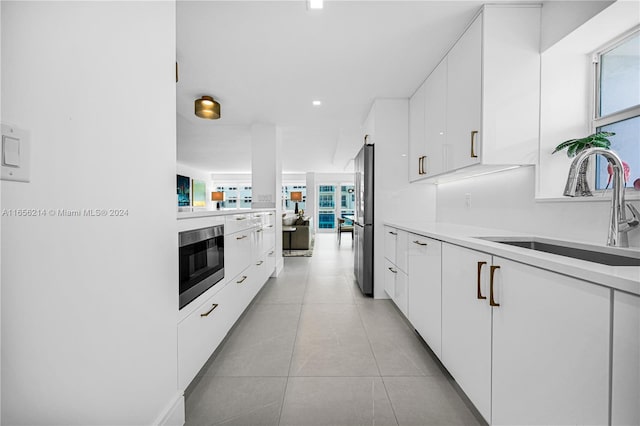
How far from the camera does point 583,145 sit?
60.7 inches

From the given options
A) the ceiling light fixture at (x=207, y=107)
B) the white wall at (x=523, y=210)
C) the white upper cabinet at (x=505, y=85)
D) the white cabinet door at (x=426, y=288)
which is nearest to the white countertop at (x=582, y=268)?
the white wall at (x=523, y=210)

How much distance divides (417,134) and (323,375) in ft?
7.89

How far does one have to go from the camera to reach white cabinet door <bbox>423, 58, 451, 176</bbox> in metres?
2.29

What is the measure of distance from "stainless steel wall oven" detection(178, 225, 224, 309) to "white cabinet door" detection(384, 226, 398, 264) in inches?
61.4

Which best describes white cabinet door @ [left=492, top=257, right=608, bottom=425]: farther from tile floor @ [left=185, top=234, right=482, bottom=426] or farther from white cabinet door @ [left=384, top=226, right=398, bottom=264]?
white cabinet door @ [left=384, top=226, right=398, bottom=264]

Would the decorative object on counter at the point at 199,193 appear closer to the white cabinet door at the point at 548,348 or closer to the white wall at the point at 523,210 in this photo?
the white wall at the point at 523,210

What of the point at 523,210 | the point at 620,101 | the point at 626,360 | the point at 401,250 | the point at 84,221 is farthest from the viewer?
the point at 401,250

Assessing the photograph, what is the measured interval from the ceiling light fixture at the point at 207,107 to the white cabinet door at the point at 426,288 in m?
2.56

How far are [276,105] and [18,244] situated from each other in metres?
3.09

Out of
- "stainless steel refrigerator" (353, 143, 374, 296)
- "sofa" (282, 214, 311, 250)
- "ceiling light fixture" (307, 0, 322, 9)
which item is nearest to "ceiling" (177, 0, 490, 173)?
"ceiling light fixture" (307, 0, 322, 9)


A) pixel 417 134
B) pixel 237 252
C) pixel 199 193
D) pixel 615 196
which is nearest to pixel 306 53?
pixel 417 134

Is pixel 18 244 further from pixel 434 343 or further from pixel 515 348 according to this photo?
pixel 434 343

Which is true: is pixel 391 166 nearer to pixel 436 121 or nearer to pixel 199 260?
pixel 436 121

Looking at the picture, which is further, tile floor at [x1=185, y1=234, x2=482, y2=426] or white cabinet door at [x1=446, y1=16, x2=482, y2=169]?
white cabinet door at [x1=446, y1=16, x2=482, y2=169]
